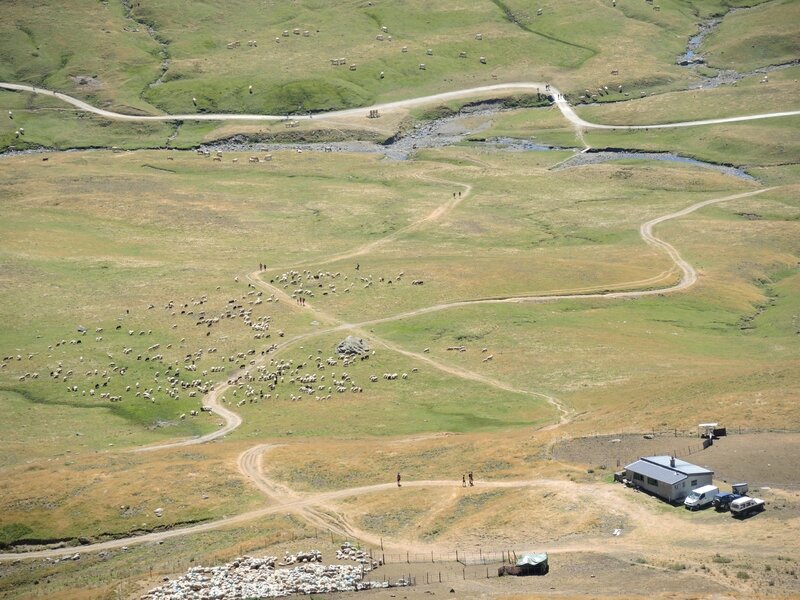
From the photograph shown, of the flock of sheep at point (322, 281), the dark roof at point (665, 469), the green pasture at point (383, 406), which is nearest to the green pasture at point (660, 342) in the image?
the green pasture at point (383, 406)

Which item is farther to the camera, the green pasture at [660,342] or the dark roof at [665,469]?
the green pasture at [660,342]

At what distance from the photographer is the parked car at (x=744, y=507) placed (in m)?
71.9

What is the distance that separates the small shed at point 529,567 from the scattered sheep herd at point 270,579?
21.0ft

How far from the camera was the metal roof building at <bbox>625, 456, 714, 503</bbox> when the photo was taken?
248ft

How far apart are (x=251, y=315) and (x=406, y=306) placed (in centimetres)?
1967

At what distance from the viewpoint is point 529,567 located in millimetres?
67812

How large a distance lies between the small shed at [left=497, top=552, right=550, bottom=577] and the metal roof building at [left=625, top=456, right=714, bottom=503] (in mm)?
11769

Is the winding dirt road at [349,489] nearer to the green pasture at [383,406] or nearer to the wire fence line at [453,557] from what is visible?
the wire fence line at [453,557]

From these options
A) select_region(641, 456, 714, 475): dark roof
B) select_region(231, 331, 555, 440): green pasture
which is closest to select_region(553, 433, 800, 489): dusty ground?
select_region(641, 456, 714, 475): dark roof

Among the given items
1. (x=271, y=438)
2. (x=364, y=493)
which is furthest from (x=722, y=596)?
(x=271, y=438)

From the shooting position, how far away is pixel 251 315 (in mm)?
142000

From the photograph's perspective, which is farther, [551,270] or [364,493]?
[551,270]

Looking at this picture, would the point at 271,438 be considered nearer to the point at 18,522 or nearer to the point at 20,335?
the point at 18,522

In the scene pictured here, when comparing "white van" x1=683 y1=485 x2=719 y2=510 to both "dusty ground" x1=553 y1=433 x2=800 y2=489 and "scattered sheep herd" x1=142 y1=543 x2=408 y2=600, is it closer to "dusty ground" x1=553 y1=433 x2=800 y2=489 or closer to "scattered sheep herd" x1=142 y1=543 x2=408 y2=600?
"dusty ground" x1=553 y1=433 x2=800 y2=489
